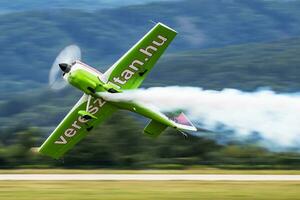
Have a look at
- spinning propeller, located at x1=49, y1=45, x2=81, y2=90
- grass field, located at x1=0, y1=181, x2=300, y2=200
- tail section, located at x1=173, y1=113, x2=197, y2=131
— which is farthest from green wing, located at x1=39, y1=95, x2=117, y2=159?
tail section, located at x1=173, y1=113, x2=197, y2=131

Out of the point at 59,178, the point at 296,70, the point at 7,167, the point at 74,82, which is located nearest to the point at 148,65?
the point at 74,82

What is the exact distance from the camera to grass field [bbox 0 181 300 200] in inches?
1064

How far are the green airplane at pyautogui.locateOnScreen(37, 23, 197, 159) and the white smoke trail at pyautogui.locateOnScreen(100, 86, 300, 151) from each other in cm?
44

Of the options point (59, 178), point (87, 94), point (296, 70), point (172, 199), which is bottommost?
point (172, 199)

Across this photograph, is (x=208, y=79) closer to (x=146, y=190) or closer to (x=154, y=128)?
(x=154, y=128)

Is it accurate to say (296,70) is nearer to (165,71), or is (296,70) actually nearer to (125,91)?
(165,71)

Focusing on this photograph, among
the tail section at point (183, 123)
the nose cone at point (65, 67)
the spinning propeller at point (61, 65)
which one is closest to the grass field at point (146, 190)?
the tail section at point (183, 123)

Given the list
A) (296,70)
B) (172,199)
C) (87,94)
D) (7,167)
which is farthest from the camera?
(296,70)

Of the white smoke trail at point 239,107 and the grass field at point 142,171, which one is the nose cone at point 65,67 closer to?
the white smoke trail at point 239,107

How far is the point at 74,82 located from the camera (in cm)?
2698

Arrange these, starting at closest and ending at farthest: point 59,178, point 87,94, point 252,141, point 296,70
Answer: point 87,94 < point 59,178 < point 252,141 < point 296,70

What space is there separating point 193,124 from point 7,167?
18.0 meters

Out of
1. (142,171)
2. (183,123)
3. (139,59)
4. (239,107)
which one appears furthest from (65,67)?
(142,171)

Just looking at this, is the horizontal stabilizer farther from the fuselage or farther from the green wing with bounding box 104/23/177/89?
the green wing with bounding box 104/23/177/89
